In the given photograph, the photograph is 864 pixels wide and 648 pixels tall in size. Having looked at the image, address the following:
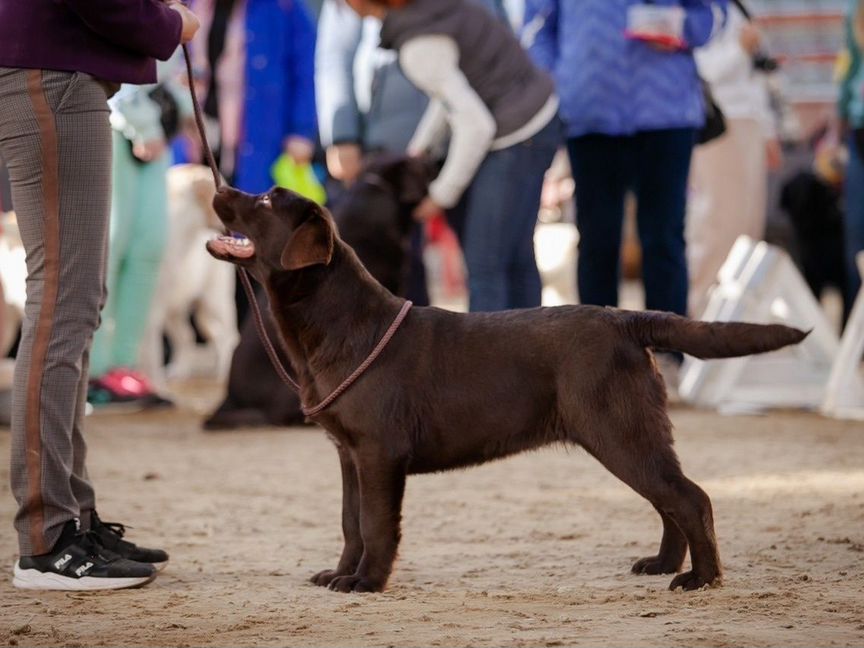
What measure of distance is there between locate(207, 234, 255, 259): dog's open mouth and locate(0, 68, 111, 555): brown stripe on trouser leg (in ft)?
0.98

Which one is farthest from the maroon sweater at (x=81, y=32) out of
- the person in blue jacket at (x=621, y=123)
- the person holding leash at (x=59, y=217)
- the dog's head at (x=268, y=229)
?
the person in blue jacket at (x=621, y=123)

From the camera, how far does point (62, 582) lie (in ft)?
12.3

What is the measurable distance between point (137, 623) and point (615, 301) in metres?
4.28

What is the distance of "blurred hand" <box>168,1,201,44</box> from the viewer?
3.87m

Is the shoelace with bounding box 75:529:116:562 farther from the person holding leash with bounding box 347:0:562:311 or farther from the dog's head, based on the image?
the person holding leash with bounding box 347:0:562:311

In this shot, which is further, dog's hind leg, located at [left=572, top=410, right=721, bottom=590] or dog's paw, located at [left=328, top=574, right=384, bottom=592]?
dog's paw, located at [left=328, top=574, right=384, bottom=592]

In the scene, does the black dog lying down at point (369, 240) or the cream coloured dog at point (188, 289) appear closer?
the black dog lying down at point (369, 240)

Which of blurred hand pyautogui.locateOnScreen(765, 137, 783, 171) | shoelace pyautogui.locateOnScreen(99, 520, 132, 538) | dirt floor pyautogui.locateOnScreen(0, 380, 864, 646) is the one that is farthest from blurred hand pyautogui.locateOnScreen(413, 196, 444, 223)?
blurred hand pyautogui.locateOnScreen(765, 137, 783, 171)

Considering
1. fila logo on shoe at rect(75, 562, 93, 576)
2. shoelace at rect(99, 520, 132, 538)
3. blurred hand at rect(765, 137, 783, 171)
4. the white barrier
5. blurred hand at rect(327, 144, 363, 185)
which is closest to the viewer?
fila logo on shoe at rect(75, 562, 93, 576)

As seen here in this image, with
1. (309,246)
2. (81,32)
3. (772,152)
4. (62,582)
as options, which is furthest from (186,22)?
(772,152)

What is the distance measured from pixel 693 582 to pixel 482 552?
0.81 m

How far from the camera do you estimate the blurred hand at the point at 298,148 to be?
8.36m

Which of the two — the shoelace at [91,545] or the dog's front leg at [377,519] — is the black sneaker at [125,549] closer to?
the shoelace at [91,545]

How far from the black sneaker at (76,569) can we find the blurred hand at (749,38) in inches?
249
